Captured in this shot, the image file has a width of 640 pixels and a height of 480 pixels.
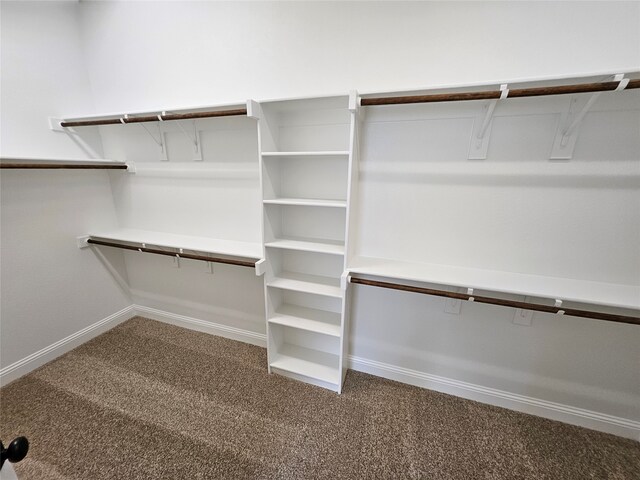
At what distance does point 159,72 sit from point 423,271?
2.29 meters

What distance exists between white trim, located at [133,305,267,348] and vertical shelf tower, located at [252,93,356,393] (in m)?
0.33

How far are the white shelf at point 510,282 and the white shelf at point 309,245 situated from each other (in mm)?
145

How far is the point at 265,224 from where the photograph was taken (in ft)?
5.26

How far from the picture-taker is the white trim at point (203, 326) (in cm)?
220

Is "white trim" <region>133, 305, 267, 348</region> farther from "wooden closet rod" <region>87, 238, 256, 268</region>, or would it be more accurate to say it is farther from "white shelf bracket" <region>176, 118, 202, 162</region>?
"white shelf bracket" <region>176, 118, 202, 162</region>

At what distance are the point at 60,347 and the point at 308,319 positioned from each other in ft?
6.66

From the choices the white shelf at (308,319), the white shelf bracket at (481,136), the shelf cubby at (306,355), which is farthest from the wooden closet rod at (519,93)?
the shelf cubby at (306,355)

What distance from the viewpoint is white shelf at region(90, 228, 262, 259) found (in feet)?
5.74

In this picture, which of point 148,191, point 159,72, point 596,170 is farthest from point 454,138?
point 148,191

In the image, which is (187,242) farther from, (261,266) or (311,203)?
(311,203)

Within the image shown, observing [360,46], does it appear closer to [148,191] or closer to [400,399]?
[148,191]

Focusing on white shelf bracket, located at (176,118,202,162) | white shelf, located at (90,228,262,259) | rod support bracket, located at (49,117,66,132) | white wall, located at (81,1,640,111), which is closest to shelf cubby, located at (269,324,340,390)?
white shelf, located at (90,228,262,259)

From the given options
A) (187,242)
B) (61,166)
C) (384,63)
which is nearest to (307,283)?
(187,242)

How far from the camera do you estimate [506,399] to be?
163 cm
